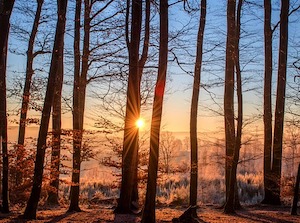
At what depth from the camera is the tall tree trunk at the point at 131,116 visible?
982 centimetres

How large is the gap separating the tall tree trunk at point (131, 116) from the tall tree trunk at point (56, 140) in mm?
1846

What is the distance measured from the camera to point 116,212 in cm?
1016

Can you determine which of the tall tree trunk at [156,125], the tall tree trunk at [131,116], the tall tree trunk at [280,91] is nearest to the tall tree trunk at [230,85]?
the tall tree trunk at [280,91]

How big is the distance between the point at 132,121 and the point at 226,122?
4.22m

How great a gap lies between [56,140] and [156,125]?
10.2ft

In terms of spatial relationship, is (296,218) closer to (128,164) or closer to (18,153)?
(128,164)

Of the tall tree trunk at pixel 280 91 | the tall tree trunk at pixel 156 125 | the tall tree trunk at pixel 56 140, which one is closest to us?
the tall tree trunk at pixel 156 125

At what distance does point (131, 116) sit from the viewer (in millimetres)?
10359

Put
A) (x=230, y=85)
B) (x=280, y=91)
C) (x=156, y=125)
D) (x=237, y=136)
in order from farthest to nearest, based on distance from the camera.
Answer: (x=280, y=91) → (x=230, y=85) → (x=237, y=136) → (x=156, y=125)

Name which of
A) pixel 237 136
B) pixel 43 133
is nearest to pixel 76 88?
pixel 43 133

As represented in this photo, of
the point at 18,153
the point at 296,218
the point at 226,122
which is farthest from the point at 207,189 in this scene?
the point at 18,153

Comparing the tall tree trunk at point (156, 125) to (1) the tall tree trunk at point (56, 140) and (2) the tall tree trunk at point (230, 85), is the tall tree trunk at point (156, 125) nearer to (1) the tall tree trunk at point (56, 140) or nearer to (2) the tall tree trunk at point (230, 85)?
(1) the tall tree trunk at point (56, 140)

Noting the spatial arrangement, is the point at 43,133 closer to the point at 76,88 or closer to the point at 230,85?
the point at 76,88

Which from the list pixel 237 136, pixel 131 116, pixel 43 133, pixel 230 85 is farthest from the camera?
pixel 230 85
